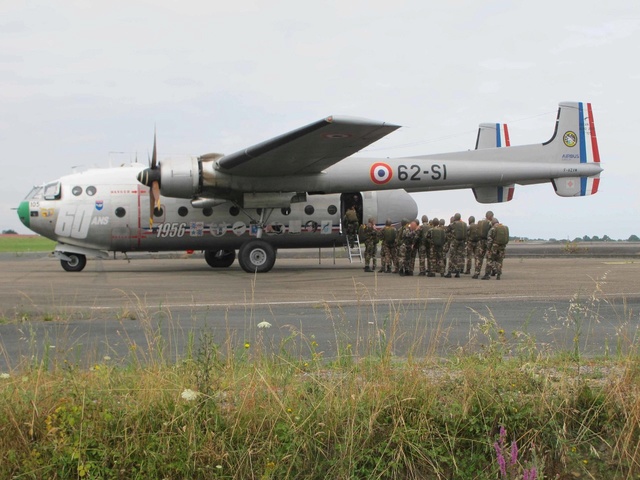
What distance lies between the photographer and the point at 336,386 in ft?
17.8

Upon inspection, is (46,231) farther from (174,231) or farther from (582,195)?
(582,195)

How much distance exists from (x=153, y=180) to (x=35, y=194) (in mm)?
4448

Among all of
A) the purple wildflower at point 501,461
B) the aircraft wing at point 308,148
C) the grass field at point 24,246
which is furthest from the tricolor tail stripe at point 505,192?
the grass field at point 24,246

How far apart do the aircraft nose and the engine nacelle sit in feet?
16.3

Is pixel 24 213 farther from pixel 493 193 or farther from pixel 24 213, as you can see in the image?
pixel 493 193

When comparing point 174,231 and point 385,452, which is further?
point 174,231

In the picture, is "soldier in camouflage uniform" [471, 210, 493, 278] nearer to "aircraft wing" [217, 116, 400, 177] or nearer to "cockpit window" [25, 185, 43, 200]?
"aircraft wing" [217, 116, 400, 177]

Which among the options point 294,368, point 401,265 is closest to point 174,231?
point 401,265

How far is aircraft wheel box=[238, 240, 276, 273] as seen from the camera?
21516mm

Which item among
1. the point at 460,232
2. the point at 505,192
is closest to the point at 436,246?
the point at 460,232

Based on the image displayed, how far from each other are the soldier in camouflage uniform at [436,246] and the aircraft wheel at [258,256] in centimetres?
483

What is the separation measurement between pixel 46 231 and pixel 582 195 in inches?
700

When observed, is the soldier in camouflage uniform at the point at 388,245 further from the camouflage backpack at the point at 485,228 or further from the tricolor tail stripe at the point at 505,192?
the tricolor tail stripe at the point at 505,192

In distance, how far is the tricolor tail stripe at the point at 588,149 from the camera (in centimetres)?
2366
